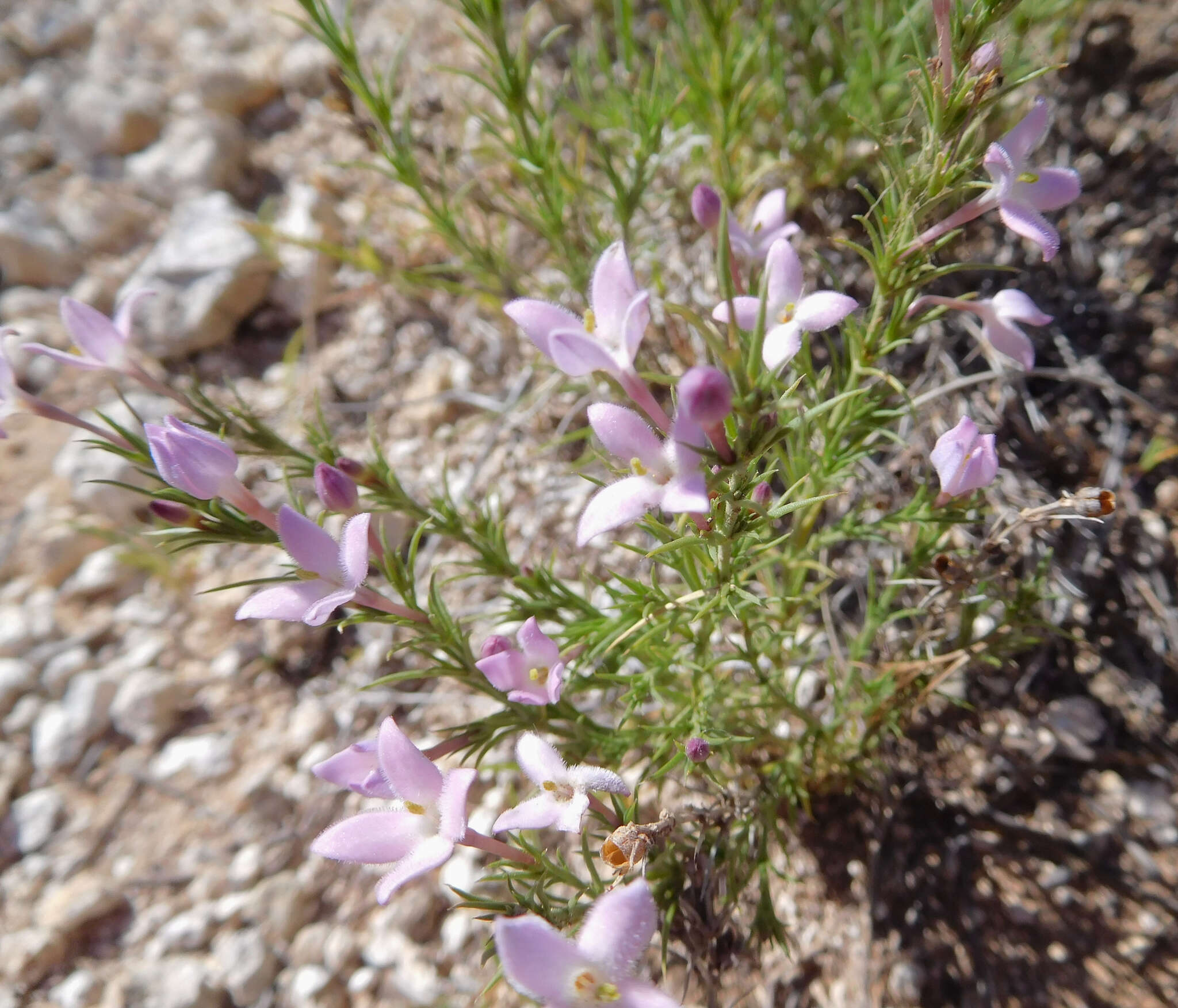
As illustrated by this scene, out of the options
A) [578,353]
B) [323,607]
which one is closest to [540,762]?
[323,607]

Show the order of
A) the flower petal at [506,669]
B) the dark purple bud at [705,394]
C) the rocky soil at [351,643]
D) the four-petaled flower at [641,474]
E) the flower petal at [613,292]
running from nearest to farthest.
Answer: the dark purple bud at [705,394], the four-petaled flower at [641,474], the flower petal at [613,292], the flower petal at [506,669], the rocky soil at [351,643]

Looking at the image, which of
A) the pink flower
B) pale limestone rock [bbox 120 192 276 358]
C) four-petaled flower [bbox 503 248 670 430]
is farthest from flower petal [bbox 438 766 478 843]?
pale limestone rock [bbox 120 192 276 358]

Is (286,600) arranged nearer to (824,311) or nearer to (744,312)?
(744,312)

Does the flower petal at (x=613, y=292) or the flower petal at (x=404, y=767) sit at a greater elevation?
the flower petal at (x=613, y=292)

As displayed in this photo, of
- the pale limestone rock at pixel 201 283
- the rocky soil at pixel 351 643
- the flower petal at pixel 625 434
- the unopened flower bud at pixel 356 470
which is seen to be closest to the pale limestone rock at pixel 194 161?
the rocky soil at pixel 351 643

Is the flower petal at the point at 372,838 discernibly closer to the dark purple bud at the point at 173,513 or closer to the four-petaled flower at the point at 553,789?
the four-petaled flower at the point at 553,789
